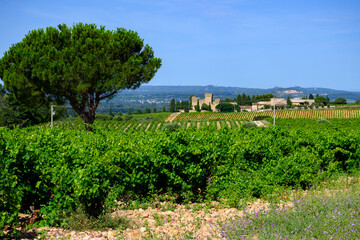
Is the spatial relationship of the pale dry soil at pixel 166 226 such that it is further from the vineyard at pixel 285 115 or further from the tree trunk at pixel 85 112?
the vineyard at pixel 285 115

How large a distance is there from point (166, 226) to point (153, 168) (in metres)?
1.30

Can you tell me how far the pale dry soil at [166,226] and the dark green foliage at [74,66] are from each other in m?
25.6

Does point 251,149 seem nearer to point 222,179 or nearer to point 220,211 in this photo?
point 222,179

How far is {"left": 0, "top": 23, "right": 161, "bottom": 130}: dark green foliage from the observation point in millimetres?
29266

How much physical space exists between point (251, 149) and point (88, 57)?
2469cm

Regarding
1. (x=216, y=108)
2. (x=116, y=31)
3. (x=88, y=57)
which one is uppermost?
(x=116, y=31)

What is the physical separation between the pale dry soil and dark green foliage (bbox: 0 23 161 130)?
2558 centimetres

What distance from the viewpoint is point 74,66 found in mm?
29297

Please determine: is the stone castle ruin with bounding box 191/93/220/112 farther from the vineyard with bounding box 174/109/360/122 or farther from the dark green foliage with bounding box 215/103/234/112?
the vineyard with bounding box 174/109/360/122

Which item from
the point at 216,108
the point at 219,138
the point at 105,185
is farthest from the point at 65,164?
the point at 216,108

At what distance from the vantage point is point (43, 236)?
4.07 meters

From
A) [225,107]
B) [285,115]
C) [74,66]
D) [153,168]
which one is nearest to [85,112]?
[74,66]

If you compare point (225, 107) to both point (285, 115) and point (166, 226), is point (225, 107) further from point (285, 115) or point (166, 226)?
point (166, 226)

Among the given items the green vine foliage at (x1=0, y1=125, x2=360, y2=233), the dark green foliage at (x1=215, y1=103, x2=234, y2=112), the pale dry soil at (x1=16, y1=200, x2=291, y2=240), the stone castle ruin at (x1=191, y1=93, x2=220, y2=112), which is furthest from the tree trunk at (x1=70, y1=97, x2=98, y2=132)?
the stone castle ruin at (x1=191, y1=93, x2=220, y2=112)
